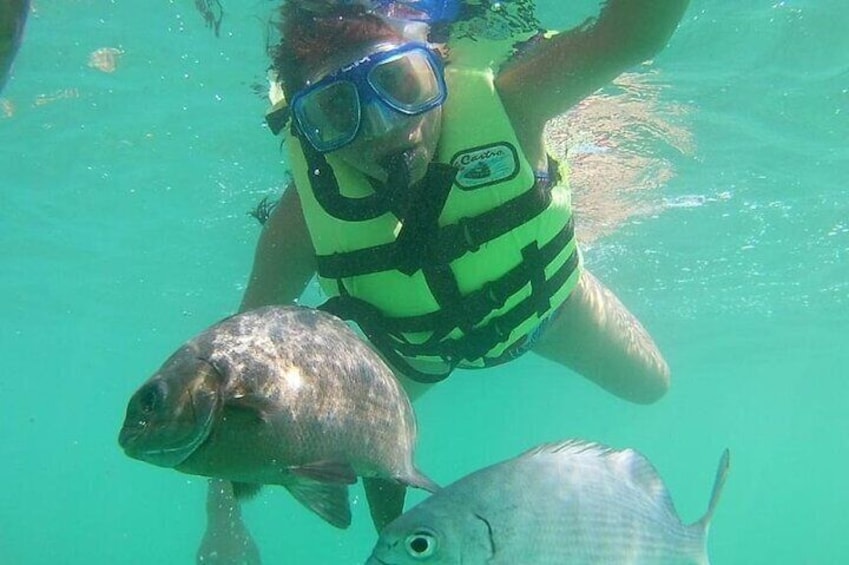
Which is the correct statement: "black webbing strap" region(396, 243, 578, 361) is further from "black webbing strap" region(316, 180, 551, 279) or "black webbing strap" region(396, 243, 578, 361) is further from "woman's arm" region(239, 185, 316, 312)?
"woman's arm" region(239, 185, 316, 312)

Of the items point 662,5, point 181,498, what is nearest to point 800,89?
point 662,5

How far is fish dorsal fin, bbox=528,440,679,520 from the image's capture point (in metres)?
2.61

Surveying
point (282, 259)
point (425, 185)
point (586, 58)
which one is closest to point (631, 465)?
point (425, 185)

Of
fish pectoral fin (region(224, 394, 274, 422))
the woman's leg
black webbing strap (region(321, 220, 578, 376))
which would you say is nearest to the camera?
fish pectoral fin (region(224, 394, 274, 422))

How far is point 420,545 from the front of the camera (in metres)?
2.04

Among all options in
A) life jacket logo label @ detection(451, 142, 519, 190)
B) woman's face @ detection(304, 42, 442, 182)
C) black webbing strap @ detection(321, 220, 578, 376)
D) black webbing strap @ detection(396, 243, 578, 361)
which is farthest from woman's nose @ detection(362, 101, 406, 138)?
black webbing strap @ detection(396, 243, 578, 361)

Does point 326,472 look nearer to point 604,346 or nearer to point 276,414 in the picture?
point 276,414

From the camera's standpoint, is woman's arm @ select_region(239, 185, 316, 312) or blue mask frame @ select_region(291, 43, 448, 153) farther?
woman's arm @ select_region(239, 185, 316, 312)

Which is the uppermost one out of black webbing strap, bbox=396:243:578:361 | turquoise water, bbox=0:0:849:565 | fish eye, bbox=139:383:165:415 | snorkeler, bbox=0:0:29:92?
snorkeler, bbox=0:0:29:92

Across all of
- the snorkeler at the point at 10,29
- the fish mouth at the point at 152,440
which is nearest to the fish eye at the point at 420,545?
the fish mouth at the point at 152,440

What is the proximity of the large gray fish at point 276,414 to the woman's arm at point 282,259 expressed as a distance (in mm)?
2884

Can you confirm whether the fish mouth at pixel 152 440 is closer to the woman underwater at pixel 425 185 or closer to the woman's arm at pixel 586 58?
the woman underwater at pixel 425 185

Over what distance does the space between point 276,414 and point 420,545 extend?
0.55 m

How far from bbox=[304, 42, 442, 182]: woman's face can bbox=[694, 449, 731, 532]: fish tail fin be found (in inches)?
88.3
